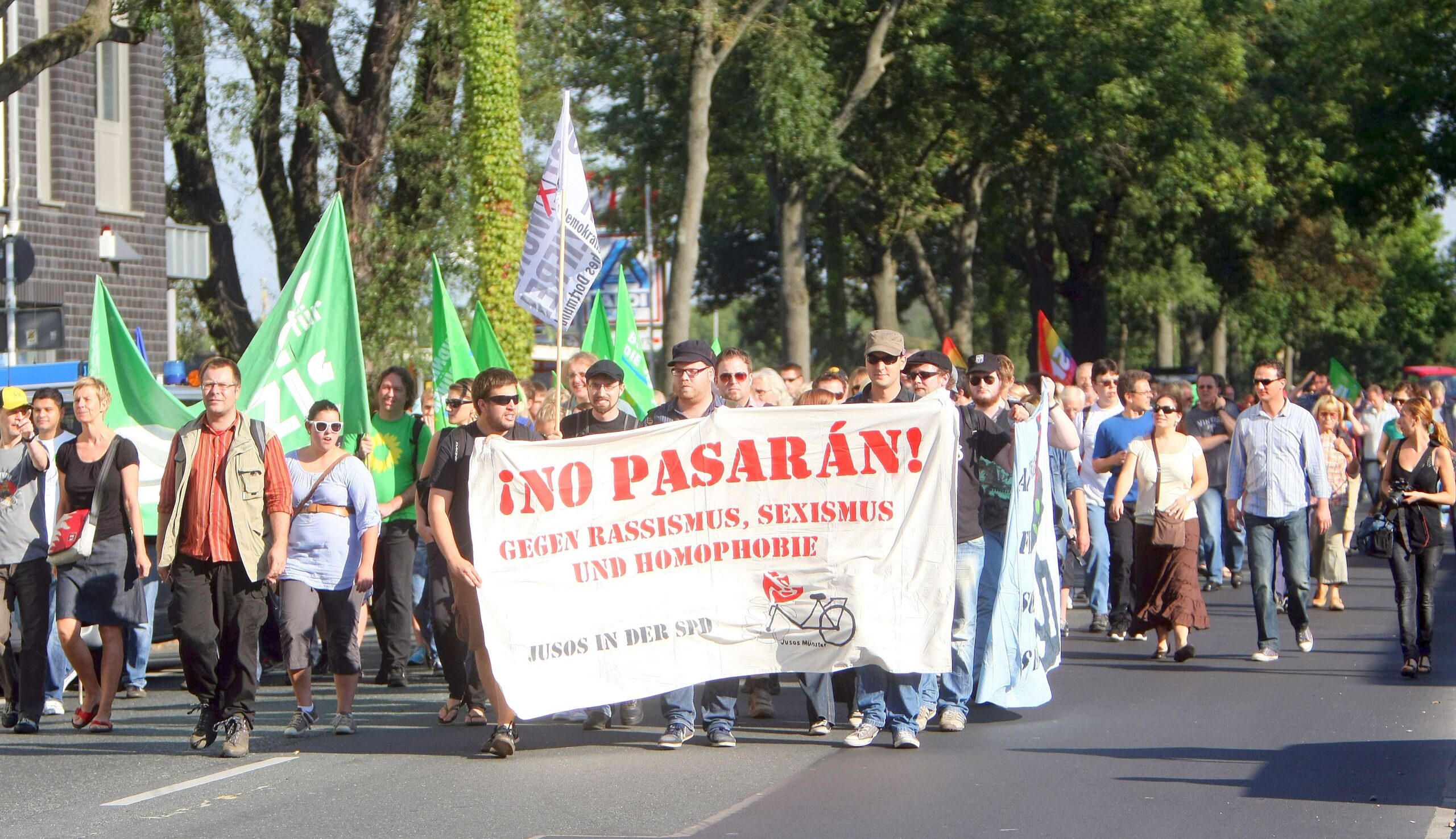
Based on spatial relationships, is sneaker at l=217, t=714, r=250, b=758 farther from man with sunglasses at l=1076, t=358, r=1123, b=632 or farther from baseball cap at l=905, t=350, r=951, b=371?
man with sunglasses at l=1076, t=358, r=1123, b=632

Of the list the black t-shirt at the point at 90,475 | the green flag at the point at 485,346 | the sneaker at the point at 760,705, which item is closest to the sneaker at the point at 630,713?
the sneaker at the point at 760,705

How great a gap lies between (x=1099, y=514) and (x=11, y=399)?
23.9 ft

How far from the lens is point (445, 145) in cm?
2103

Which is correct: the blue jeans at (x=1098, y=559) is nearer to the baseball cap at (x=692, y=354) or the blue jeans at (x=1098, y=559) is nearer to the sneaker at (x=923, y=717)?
the sneaker at (x=923, y=717)

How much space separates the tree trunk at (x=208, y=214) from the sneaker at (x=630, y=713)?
13346mm

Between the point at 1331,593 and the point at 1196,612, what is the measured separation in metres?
3.70

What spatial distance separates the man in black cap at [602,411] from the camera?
27.8 feet

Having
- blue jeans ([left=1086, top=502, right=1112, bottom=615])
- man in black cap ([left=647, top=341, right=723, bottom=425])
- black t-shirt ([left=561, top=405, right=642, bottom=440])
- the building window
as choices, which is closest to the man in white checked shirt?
blue jeans ([left=1086, top=502, right=1112, bottom=615])

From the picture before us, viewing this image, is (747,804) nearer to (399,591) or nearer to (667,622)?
(667,622)

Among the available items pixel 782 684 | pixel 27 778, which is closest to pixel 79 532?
pixel 27 778

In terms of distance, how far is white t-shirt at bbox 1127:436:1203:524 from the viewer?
11203 millimetres

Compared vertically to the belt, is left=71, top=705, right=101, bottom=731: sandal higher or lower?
lower

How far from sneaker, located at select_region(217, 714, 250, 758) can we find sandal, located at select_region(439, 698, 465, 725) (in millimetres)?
1165

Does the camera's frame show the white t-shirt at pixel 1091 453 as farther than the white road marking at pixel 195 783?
Yes
